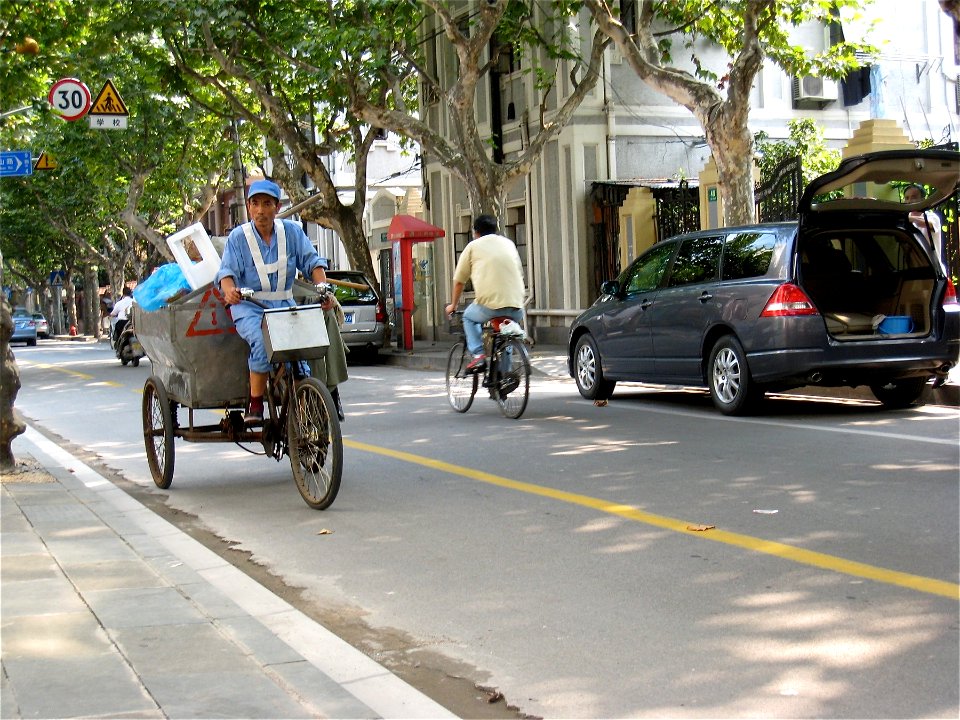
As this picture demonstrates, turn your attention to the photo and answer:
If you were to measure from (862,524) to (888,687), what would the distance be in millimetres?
2653

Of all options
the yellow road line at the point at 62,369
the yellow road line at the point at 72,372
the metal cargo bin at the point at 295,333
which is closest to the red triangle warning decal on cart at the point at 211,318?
the metal cargo bin at the point at 295,333

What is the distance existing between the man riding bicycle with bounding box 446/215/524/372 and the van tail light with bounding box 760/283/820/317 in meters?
2.37

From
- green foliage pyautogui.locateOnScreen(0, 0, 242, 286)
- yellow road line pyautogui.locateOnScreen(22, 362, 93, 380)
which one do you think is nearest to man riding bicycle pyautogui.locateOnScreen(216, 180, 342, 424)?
green foliage pyautogui.locateOnScreen(0, 0, 242, 286)

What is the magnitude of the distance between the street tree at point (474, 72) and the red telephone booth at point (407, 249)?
8.40ft

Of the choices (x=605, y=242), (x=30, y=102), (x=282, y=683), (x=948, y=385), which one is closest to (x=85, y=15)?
(x=30, y=102)

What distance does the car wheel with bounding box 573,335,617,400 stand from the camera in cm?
1410

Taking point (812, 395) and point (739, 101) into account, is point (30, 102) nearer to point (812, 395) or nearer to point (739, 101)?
point (739, 101)

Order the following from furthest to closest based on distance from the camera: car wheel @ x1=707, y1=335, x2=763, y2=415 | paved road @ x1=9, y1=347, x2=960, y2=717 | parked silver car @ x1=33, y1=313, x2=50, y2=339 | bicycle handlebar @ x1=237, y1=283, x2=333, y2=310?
parked silver car @ x1=33, y1=313, x2=50, y2=339
car wheel @ x1=707, y1=335, x2=763, y2=415
bicycle handlebar @ x1=237, y1=283, x2=333, y2=310
paved road @ x1=9, y1=347, x2=960, y2=717

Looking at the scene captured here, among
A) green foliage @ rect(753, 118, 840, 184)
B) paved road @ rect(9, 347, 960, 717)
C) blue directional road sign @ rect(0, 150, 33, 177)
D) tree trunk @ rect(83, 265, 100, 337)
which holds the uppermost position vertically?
green foliage @ rect(753, 118, 840, 184)

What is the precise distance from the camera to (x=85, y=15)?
894 inches

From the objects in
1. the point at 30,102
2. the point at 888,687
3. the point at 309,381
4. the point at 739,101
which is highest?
the point at 30,102

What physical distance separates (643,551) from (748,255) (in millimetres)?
6188

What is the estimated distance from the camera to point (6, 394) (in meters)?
9.68

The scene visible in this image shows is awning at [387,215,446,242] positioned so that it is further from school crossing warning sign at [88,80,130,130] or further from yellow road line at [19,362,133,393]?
school crossing warning sign at [88,80,130,130]
